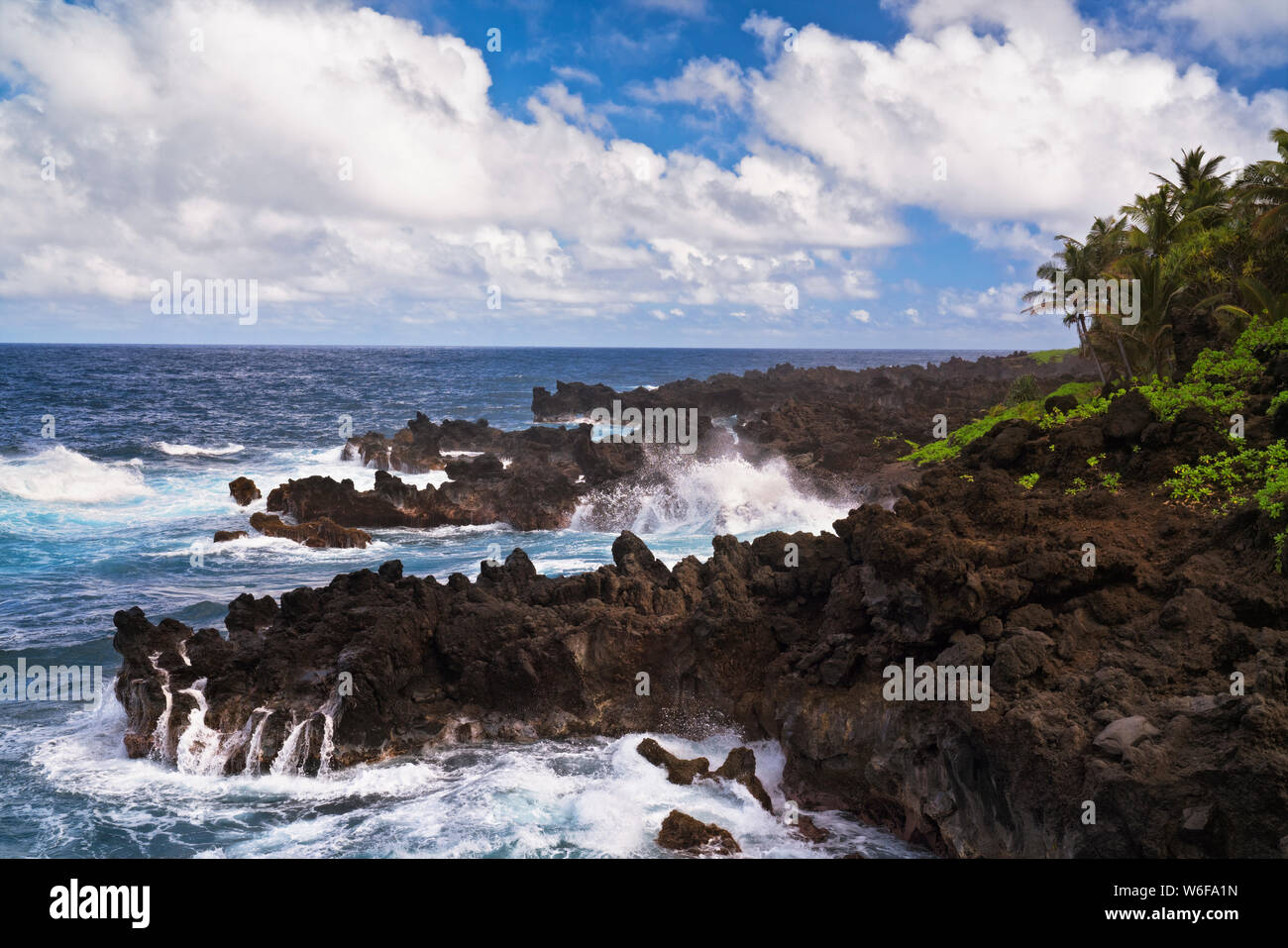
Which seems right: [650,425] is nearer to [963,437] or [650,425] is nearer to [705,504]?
[705,504]

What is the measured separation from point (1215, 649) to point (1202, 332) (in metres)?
12.4

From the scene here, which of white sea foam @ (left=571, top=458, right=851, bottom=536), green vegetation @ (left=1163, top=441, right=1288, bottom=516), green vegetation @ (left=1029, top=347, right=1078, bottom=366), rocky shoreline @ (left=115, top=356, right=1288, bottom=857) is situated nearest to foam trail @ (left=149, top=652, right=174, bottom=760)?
rocky shoreline @ (left=115, top=356, right=1288, bottom=857)

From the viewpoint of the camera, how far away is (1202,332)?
18.9 metres

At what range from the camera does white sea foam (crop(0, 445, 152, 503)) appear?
33906mm

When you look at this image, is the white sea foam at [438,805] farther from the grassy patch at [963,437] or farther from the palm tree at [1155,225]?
the palm tree at [1155,225]

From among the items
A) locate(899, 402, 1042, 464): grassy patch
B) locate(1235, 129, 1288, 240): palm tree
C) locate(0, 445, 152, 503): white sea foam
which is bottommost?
→ locate(0, 445, 152, 503): white sea foam

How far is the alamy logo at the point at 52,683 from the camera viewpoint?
1562cm

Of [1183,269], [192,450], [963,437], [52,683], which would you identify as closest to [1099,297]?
[1183,269]

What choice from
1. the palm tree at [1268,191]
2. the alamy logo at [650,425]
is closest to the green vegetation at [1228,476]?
the palm tree at [1268,191]

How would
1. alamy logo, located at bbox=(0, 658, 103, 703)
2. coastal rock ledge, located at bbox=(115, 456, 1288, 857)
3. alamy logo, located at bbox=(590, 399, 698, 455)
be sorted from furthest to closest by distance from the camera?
alamy logo, located at bbox=(590, 399, 698, 455) < alamy logo, located at bbox=(0, 658, 103, 703) < coastal rock ledge, located at bbox=(115, 456, 1288, 857)

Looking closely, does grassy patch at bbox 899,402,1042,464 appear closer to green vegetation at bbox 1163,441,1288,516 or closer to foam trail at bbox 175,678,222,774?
green vegetation at bbox 1163,441,1288,516

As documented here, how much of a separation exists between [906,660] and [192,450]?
46471 millimetres

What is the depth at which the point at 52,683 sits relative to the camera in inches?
636

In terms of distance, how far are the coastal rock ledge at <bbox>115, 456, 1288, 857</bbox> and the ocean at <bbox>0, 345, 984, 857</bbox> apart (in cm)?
72
